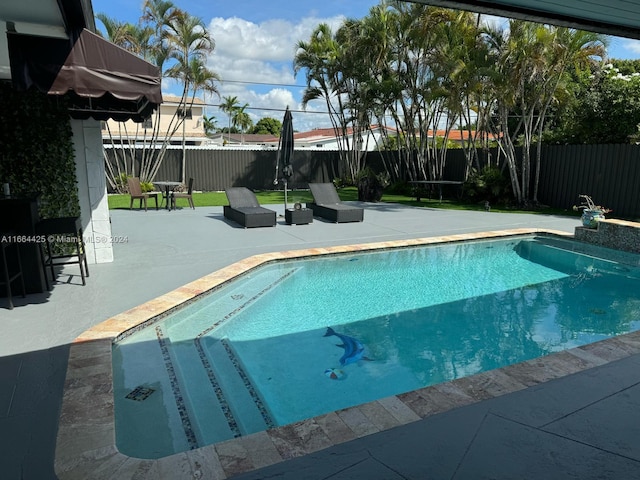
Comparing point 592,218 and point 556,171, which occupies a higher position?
point 556,171

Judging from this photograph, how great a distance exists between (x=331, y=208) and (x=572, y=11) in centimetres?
771

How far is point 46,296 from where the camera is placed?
4891mm

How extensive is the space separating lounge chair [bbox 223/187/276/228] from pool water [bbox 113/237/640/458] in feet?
9.05

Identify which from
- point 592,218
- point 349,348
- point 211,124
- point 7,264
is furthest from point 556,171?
point 211,124

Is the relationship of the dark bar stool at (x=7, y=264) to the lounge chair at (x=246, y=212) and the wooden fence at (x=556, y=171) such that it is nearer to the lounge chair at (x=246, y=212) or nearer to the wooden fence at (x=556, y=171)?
the lounge chair at (x=246, y=212)

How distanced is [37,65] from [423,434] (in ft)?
14.4

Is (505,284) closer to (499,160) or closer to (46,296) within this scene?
(46,296)

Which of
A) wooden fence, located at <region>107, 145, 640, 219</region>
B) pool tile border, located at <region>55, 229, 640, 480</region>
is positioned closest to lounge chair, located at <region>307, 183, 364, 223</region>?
wooden fence, located at <region>107, 145, 640, 219</region>

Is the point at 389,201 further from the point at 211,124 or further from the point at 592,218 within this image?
the point at 211,124

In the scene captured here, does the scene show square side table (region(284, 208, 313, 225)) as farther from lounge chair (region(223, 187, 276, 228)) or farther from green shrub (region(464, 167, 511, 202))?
green shrub (region(464, 167, 511, 202))

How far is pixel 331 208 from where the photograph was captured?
10.5 metres

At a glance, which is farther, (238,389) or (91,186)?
(91,186)

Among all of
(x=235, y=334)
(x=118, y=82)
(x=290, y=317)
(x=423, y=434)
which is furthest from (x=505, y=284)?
(x=118, y=82)

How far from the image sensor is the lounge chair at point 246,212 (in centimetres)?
945
